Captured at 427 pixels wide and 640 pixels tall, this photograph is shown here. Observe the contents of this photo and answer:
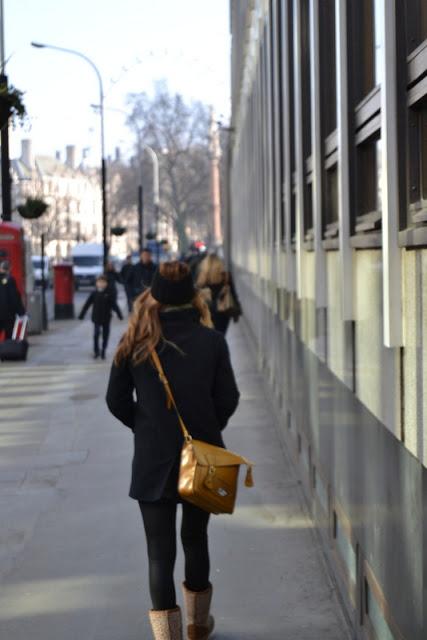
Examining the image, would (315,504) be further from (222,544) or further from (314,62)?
(314,62)

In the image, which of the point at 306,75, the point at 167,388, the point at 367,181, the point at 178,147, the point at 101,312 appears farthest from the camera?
the point at 178,147

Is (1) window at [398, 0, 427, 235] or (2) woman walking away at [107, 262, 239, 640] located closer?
(1) window at [398, 0, 427, 235]

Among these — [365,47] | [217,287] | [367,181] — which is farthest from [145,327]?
[217,287]

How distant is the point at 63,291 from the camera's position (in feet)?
123

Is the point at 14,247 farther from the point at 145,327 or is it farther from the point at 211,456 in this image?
the point at 211,456

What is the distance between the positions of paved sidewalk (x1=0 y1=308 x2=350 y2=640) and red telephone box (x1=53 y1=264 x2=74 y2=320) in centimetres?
2361

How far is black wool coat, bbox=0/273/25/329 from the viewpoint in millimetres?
21281

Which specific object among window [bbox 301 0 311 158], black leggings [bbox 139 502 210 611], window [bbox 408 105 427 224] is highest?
window [bbox 301 0 311 158]

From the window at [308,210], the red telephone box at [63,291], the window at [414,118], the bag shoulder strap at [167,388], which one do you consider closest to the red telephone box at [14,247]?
the red telephone box at [63,291]

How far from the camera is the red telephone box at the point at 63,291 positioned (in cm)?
3741

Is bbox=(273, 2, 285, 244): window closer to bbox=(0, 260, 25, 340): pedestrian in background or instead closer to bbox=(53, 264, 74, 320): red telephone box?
bbox=(0, 260, 25, 340): pedestrian in background

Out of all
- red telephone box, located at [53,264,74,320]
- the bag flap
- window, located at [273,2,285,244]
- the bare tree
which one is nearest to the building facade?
the bag flap

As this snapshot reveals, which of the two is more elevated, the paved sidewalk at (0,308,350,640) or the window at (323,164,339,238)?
the window at (323,164,339,238)

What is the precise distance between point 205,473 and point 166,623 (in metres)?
0.65
